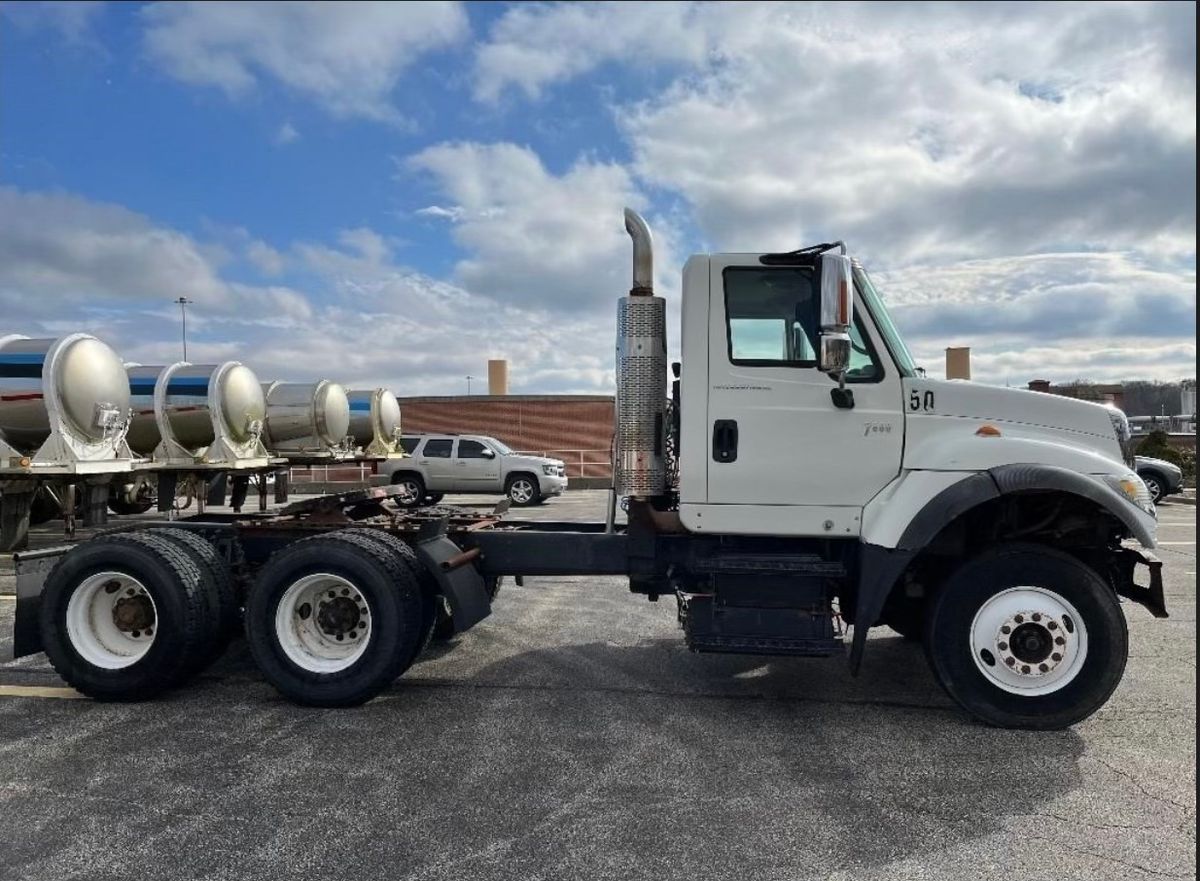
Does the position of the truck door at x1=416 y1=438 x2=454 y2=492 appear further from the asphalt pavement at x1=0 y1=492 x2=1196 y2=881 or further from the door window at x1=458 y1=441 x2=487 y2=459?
the asphalt pavement at x1=0 y1=492 x2=1196 y2=881

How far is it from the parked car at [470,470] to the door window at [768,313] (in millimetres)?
15420

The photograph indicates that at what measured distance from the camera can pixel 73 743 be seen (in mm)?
4496

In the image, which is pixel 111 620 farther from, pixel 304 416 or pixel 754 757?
pixel 304 416

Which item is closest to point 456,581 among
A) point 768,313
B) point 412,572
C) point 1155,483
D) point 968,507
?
point 412,572

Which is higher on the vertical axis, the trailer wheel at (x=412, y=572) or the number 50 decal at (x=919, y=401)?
the number 50 decal at (x=919, y=401)

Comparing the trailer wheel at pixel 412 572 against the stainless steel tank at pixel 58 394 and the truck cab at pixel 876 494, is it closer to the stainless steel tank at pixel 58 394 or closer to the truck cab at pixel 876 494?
the truck cab at pixel 876 494

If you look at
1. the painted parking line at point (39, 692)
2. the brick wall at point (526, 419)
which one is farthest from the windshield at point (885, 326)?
the brick wall at point (526, 419)

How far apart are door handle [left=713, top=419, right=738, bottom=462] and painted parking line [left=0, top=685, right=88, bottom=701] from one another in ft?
14.6

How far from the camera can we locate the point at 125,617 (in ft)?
17.5

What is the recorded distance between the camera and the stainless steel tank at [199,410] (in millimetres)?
9711

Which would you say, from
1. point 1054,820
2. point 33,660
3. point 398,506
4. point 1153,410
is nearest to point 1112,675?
point 1054,820

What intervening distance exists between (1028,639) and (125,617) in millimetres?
5628

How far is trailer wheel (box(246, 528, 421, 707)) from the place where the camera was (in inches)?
196

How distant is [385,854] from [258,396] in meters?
8.36
